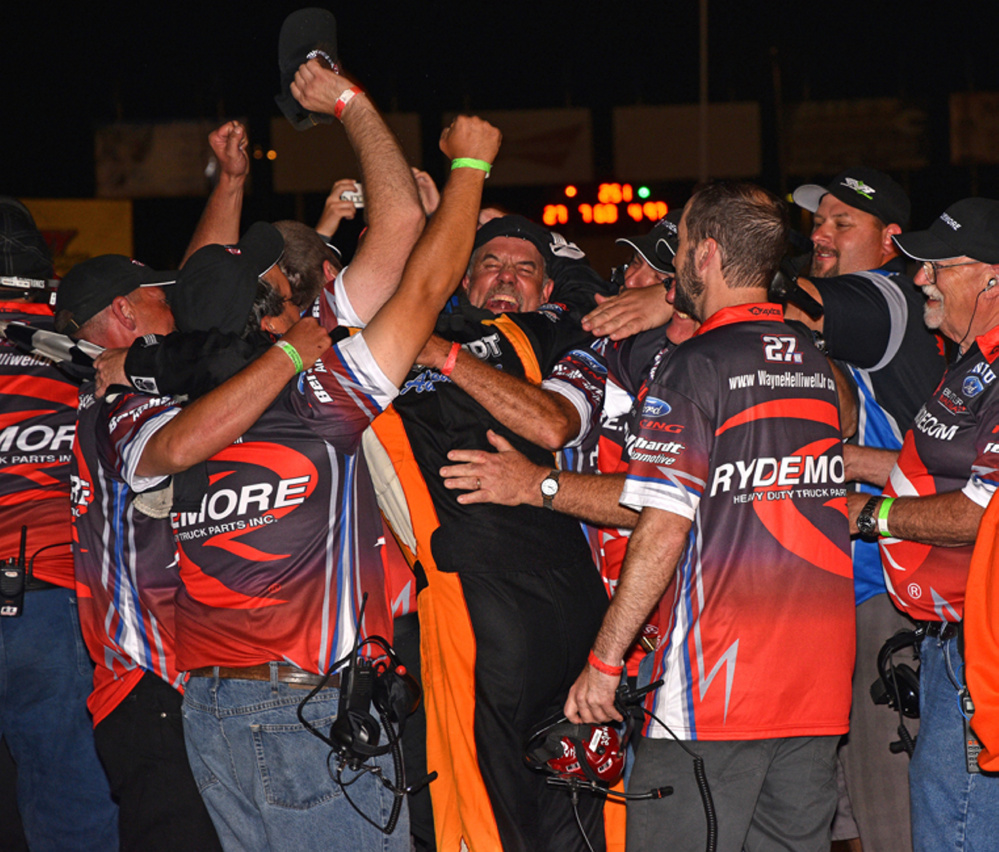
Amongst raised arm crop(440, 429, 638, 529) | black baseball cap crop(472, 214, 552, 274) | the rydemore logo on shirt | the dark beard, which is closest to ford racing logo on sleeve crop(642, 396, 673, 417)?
the rydemore logo on shirt

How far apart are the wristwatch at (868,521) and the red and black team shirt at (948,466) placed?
0.34 ft

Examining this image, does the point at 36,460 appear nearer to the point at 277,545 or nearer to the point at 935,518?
the point at 277,545

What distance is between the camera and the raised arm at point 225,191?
4.26 meters

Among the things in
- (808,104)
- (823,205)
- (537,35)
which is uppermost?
(537,35)

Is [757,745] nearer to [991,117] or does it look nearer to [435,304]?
[435,304]

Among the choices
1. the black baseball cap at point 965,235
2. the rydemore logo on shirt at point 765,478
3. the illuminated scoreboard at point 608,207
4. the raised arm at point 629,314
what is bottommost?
the rydemore logo on shirt at point 765,478

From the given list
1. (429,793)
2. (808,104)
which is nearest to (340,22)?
(808,104)

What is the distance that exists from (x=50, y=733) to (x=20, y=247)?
1769 mm

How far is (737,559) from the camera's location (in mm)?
2574

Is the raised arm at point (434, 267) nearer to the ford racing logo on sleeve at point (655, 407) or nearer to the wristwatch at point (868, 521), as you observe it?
the ford racing logo on sleeve at point (655, 407)

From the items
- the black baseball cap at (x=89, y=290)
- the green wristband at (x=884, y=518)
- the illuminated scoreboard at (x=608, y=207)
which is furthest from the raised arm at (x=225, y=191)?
the illuminated scoreboard at (x=608, y=207)

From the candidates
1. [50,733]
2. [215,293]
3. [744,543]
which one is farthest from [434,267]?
[50,733]

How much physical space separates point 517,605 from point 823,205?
2.51 metres

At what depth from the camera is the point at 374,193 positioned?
276 cm
